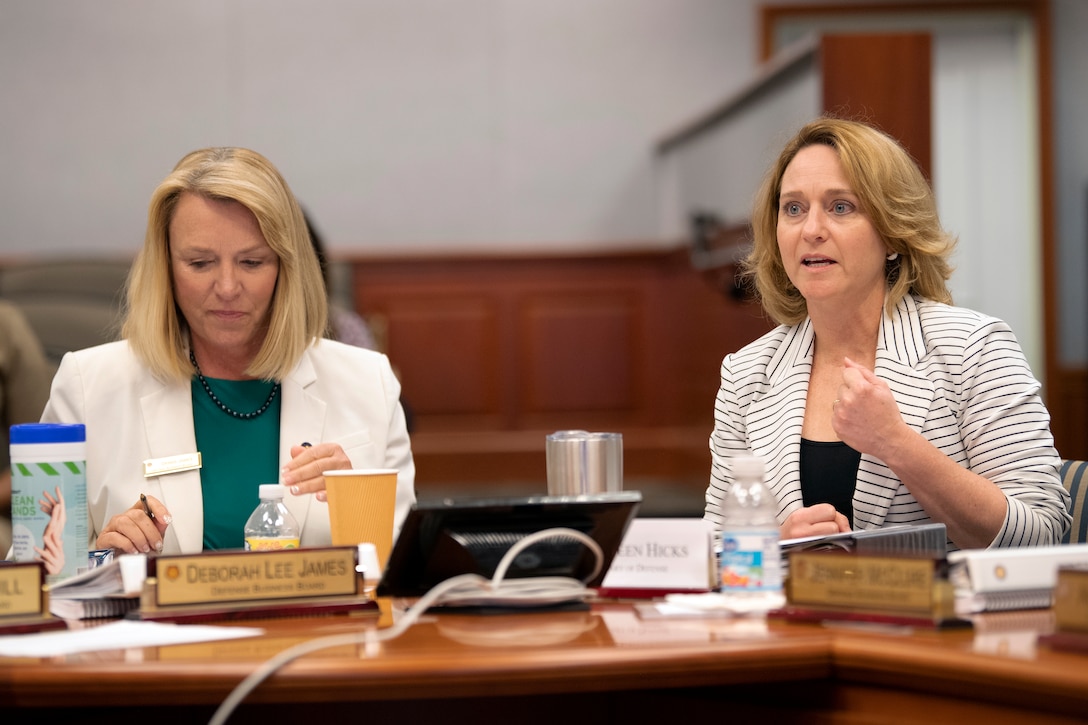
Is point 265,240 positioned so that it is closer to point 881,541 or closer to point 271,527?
point 271,527

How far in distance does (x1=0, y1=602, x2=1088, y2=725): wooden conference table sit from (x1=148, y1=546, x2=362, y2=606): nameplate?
0.09 m

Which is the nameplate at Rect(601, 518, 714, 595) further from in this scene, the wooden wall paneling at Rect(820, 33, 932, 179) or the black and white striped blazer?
the wooden wall paneling at Rect(820, 33, 932, 179)

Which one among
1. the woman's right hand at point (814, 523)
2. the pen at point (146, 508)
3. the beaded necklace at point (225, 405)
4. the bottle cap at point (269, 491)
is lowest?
the woman's right hand at point (814, 523)

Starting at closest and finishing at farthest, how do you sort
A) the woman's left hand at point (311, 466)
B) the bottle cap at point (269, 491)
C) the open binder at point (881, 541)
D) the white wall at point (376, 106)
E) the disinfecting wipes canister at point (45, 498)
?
the open binder at point (881, 541), the disinfecting wipes canister at point (45, 498), the bottle cap at point (269, 491), the woman's left hand at point (311, 466), the white wall at point (376, 106)

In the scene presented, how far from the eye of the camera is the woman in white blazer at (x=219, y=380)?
1946 mm

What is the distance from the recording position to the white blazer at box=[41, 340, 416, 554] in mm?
1921

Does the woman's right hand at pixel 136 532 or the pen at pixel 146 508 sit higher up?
the pen at pixel 146 508

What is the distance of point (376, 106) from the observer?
669cm

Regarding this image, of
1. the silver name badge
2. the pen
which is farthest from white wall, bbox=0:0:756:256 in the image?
the pen

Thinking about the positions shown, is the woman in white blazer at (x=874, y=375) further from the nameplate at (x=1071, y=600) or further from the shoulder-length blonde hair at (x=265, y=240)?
the shoulder-length blonde hair at (x=265, y=240)

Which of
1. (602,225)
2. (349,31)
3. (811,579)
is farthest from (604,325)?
(811,579)

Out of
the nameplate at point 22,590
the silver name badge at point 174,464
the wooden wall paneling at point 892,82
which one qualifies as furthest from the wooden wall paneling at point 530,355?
the nameplate at point 22,590

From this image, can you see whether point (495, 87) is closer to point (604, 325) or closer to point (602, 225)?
point (602, 225)

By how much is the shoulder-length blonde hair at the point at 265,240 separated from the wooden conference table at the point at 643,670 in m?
0.96
